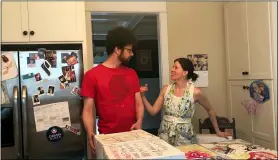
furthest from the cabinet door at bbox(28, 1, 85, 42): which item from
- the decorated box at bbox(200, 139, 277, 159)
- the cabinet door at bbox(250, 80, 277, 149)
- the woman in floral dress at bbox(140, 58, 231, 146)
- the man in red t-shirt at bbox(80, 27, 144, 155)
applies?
the cabinet door at bbox(250, 80, 277, 149)

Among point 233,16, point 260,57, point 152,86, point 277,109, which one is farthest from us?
point 152,86

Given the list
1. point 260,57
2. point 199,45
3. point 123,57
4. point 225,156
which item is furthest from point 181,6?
point 225,156

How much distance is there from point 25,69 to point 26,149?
0.54 metres

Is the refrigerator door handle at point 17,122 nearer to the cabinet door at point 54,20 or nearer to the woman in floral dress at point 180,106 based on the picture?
the cabinet door at point 54,20

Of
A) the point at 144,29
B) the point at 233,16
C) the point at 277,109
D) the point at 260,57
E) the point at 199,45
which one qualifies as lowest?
the point at 277,109

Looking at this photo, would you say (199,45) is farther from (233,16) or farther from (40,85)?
(40,85)

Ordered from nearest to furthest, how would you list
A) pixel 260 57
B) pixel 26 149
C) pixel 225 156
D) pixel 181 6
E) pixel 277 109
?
1. pixel 225 156
2. pixel 26 149
3. pixel 277 109
4. pixel 260 57
5. pixel 181 6

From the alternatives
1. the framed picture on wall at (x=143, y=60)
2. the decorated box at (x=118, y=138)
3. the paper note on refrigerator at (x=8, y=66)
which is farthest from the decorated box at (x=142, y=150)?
the framed picture on wall at (x=143, y=60)

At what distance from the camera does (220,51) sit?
292 cm

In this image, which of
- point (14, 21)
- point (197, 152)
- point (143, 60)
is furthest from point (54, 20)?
point (143, 60)

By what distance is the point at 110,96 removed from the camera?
1.88m

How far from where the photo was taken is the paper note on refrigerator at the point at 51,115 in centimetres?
189

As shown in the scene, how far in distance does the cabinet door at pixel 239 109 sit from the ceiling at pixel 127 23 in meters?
2.12

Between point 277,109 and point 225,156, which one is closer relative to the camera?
point 225,156
